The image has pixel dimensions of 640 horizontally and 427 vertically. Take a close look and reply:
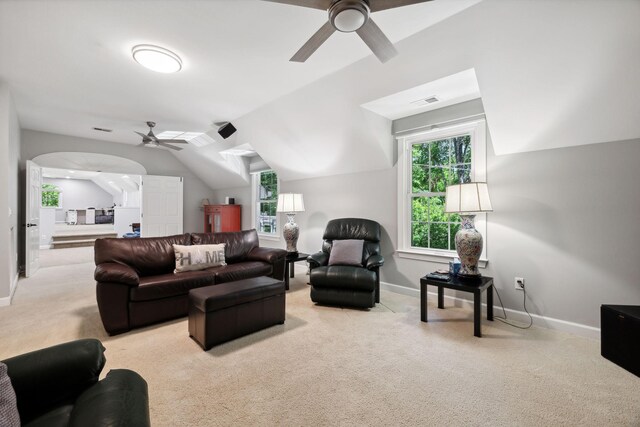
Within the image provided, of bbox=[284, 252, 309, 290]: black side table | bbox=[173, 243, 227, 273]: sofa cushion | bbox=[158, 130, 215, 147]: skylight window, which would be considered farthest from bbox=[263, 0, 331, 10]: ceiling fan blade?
Answer: bbox=[158, 130, 215, 147]: skylight window

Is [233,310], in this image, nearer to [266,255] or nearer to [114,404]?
[266,255]

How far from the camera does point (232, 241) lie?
3865 mm

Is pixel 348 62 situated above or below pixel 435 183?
above

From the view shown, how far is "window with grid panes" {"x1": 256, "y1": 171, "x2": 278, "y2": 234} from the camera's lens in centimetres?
627

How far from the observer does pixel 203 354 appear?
7.19 ft

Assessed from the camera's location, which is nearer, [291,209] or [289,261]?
[289,261]

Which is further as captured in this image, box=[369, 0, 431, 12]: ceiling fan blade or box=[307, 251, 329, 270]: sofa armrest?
box=[307, 251, 329, 270]: sofa armrest

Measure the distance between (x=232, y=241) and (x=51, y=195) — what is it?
12.2 meters

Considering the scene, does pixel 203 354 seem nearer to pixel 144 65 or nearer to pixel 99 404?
pixel 99 404

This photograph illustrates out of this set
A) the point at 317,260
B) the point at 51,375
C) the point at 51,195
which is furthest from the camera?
the point at 51,195

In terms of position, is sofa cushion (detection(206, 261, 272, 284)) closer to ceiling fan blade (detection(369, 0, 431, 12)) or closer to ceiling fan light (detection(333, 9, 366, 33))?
ceiling fan light (detection(333, 9, 366, 33))

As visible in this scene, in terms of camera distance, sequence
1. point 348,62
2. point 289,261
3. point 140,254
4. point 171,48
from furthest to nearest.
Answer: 1. point 289,261
2. point 140,254
3. point 348,62
4. point 171,48

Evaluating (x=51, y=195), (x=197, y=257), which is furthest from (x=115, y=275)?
(x=51, y=195)

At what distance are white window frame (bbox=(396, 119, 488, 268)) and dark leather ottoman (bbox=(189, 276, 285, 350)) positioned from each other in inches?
76.3
